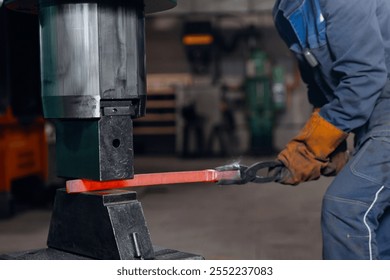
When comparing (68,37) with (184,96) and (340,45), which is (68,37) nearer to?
(340,45)

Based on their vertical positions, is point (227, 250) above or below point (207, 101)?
below

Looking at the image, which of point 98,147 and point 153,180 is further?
point 153,180

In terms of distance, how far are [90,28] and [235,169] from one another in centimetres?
50

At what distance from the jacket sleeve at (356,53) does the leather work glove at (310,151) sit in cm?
6

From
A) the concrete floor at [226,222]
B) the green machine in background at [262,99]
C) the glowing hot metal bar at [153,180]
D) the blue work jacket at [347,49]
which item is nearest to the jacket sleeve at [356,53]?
the blue work jacket at [347,49]

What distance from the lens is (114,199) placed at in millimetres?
970

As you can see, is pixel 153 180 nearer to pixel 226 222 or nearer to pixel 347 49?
pixel 347 49

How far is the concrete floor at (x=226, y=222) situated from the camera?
3013mm

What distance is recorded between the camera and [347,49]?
131 centimetres

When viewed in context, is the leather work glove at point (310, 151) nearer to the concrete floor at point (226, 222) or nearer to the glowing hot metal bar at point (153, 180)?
the glowing hot metal bar at point (153, 180)

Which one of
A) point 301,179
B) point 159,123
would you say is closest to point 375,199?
point 301,179

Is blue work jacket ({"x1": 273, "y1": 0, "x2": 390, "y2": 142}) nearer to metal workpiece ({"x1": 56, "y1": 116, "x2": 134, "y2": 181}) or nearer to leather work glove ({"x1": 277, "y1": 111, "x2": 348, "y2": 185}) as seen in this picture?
leather work glove ({"x1": 277, "y1": 111, "x2": 348, "y2": 185})

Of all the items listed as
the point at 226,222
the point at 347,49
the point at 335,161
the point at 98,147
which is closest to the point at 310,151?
the point at 335,161

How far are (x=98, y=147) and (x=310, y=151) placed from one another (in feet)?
2.14
